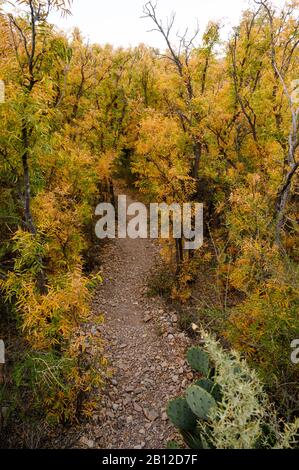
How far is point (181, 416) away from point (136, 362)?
3873 millimetres

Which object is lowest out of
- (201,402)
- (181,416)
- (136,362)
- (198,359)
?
(136,362)

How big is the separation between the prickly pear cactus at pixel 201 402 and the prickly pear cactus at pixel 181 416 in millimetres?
893

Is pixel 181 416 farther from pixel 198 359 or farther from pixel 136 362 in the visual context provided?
pixel 136 362

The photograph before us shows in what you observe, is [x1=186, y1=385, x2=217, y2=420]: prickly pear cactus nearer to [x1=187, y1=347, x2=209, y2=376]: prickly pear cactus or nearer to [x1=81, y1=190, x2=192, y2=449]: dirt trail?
[x1=187, y1=347, x2=209, y2=376]: prickly pear cactus

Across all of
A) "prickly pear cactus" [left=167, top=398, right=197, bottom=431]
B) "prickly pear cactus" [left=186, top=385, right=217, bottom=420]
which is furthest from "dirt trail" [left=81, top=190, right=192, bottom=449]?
"prickly pear cactus" [left=186, top=385, right=217, bottom=420]

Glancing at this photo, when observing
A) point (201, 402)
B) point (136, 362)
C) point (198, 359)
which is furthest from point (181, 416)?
point (136, 362)

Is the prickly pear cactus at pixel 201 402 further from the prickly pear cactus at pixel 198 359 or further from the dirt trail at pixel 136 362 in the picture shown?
the dirt trail at pixel 136 362

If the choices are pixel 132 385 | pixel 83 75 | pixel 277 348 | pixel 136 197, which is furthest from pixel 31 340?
pixel 136 197

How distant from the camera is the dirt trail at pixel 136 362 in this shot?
7.42 m

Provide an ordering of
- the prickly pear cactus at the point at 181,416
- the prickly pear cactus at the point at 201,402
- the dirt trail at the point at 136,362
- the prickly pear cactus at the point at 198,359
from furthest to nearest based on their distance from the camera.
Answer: the dirt trail at the point at 136,362
the prickly pear cactus at the point at 198,359
the prickly pear cactus at the point at 181,416
the prickly pear cactus at the point at 201,402

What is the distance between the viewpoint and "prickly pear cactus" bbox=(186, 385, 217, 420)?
490 centimetres

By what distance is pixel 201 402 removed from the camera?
4.97 meters

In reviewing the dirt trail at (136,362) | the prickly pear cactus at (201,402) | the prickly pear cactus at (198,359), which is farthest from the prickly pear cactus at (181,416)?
the dirt trail at (136,362)
